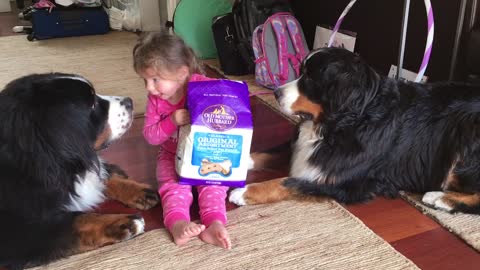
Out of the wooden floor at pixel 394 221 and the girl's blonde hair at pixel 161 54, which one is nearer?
the wooden floor at pixel 394 221

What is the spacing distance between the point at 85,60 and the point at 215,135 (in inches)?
102

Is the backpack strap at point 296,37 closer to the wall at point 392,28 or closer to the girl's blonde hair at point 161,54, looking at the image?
the wall at point 392,28

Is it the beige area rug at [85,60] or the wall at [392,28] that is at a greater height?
the wall at [392,28]

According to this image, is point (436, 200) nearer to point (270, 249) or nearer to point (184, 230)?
point (270, 249)

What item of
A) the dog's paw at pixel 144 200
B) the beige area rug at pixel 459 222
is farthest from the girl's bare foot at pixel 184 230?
the beige area rug at pixel 459 222

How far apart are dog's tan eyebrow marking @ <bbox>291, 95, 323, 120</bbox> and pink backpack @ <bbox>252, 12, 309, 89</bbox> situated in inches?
53.0

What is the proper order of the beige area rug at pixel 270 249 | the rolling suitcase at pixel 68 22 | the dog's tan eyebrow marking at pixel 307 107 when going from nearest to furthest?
the beige area rug at pixel 270 249, the dog's tan eyebrow marking at pixel 307 107, the rolling suitcase at pixel 68 22

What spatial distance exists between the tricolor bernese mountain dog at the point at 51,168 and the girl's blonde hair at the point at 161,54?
0.22m

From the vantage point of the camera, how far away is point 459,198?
185 centimetres

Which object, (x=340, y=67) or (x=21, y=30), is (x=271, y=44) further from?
(x=21, y=30)

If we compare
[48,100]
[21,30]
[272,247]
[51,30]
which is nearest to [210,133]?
[272,247]

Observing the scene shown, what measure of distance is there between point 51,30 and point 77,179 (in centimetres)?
355

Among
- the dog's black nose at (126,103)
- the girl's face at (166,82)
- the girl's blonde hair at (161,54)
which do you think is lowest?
the dog's black nose at (126,103)

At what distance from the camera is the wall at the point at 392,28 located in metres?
2.61
